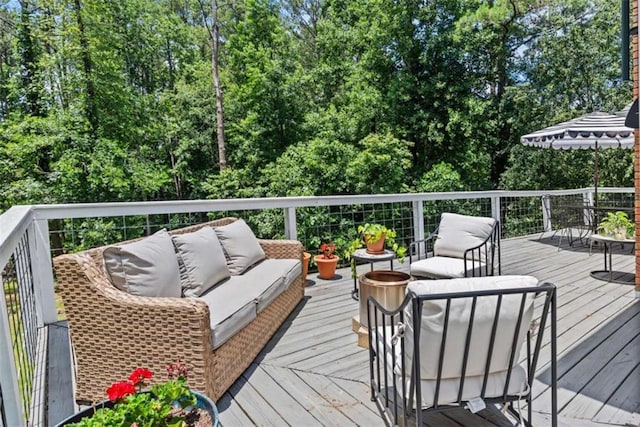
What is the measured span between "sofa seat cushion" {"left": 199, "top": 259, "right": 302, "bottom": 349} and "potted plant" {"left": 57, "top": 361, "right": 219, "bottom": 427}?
576mm

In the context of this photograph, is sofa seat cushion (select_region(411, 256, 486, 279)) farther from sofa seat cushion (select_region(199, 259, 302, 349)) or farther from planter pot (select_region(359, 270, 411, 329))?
sofa seat cushion (select_region(199, 259, 302, 349))

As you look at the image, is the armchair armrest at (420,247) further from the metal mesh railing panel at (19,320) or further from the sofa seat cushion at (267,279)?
the metal mesh railing panel at (19,320)

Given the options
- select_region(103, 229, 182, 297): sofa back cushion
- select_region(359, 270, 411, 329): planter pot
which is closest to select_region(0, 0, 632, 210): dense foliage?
select_region(359, 270, 411, 329): planter pot

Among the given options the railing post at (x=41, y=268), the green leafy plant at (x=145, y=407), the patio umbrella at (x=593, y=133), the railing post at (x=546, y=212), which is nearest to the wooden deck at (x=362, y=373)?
the green leafy plant at (x=145, y=407)

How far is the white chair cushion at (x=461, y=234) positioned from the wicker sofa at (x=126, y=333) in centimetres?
254

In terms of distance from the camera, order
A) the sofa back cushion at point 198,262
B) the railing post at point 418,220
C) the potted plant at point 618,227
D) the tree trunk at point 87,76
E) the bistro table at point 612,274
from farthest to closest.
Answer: the tree trunk at point 87,76, the railing post at point 418,220, the potted plant at point 618,227, the bistro table at point 612,274, the sofa back cushion at point 198,262

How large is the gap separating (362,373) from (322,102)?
1249 centimetres

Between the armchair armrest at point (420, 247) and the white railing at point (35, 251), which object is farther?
the armchair armrest at point (420, 247)

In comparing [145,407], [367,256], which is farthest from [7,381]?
[367,256]

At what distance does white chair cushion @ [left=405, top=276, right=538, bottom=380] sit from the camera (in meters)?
1.55

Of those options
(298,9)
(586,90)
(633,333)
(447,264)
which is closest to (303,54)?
(298,9)

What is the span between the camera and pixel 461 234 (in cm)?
399

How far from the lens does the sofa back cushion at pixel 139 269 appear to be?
2.32 meters

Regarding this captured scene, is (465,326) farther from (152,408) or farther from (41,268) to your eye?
(41,268)
